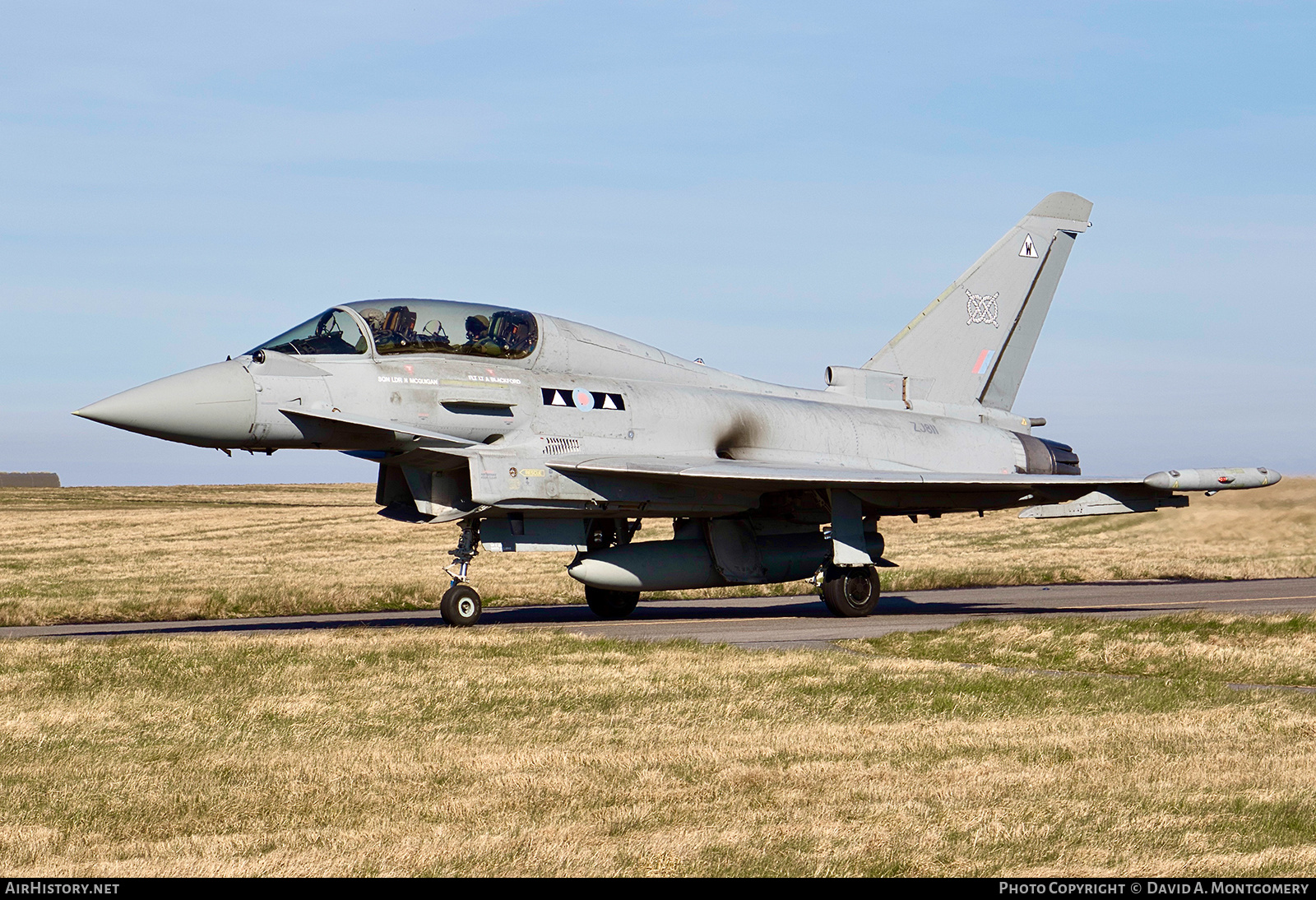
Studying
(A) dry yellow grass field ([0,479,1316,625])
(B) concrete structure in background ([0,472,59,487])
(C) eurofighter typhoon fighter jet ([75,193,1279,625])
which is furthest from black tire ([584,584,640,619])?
(B) concrete structure in background ([0,472,59,487])

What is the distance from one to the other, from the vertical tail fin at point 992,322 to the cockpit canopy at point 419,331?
7040 millimetres

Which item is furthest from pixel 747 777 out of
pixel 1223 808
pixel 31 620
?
pixel 31 620

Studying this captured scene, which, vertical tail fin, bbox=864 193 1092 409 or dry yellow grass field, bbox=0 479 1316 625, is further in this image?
vertical tail fin, bbox=864 193 1092 409

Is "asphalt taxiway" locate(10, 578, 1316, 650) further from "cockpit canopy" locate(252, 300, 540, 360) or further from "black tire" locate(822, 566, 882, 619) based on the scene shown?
"cockpit canopy" locate(252, 300, 540, 360)

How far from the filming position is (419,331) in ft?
50.5

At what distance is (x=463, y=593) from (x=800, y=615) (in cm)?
539

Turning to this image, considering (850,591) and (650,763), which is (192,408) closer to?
(650,763)

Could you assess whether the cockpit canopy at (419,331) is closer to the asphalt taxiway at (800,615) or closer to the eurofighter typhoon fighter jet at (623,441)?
the eurofighter typhoon fighter jet at (623,441)

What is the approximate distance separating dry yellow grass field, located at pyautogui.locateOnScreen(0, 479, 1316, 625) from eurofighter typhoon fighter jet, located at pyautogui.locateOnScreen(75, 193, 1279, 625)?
4.96 m

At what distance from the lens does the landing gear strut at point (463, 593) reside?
15.3 meters

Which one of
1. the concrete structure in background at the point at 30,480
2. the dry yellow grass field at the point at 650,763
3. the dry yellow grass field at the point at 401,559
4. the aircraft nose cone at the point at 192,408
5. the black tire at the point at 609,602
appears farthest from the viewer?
the concrete structure in background at the point at 30,480

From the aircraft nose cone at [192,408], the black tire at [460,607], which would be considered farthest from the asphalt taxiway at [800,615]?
the aircraft nose cone at [192,408]

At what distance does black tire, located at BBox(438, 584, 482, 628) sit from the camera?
50.2 feet

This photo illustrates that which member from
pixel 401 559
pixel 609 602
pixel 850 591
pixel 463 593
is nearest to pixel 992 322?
pixel 850 591
